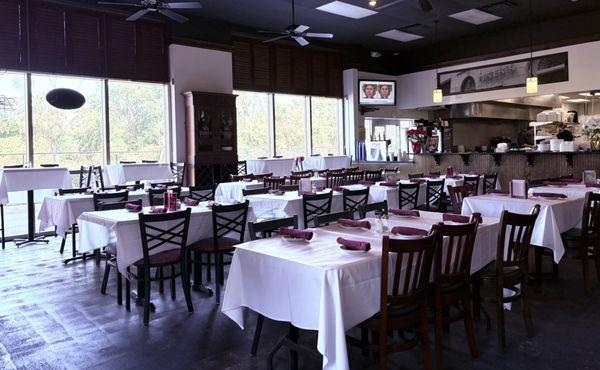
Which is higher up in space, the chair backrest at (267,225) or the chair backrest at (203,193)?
the chair backrest at (203,193)

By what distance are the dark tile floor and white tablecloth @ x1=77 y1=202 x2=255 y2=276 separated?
0.51m

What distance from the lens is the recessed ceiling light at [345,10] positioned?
9.22 metres

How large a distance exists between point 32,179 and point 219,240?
444 cm

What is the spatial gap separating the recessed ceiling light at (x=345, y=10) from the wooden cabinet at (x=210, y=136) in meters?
2.66

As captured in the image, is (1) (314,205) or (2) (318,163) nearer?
(1) (314,205)

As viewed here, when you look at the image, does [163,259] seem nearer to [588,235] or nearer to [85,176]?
[588,235]

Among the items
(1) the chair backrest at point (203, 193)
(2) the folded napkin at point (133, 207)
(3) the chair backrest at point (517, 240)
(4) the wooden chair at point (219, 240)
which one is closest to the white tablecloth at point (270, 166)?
(1) the chair backrest at point (203, 193)

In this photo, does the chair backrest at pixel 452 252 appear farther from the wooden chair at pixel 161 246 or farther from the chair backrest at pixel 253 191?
the chair backrest at pixel 253 191

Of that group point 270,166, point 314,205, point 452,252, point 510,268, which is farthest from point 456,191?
point 270,166

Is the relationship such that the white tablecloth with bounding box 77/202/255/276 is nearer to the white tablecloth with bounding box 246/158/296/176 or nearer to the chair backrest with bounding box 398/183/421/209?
the chair backrest with bounding box 398/183/421/209

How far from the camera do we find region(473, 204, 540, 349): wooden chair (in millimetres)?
3145

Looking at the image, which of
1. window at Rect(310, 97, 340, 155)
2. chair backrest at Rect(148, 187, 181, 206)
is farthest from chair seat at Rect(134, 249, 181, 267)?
window at Rect(310, 97, 340, 155)

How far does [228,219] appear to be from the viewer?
448 cm

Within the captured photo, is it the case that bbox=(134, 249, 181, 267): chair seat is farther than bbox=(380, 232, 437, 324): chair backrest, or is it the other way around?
bbox=(134, 249, 181, 267): chair seat
